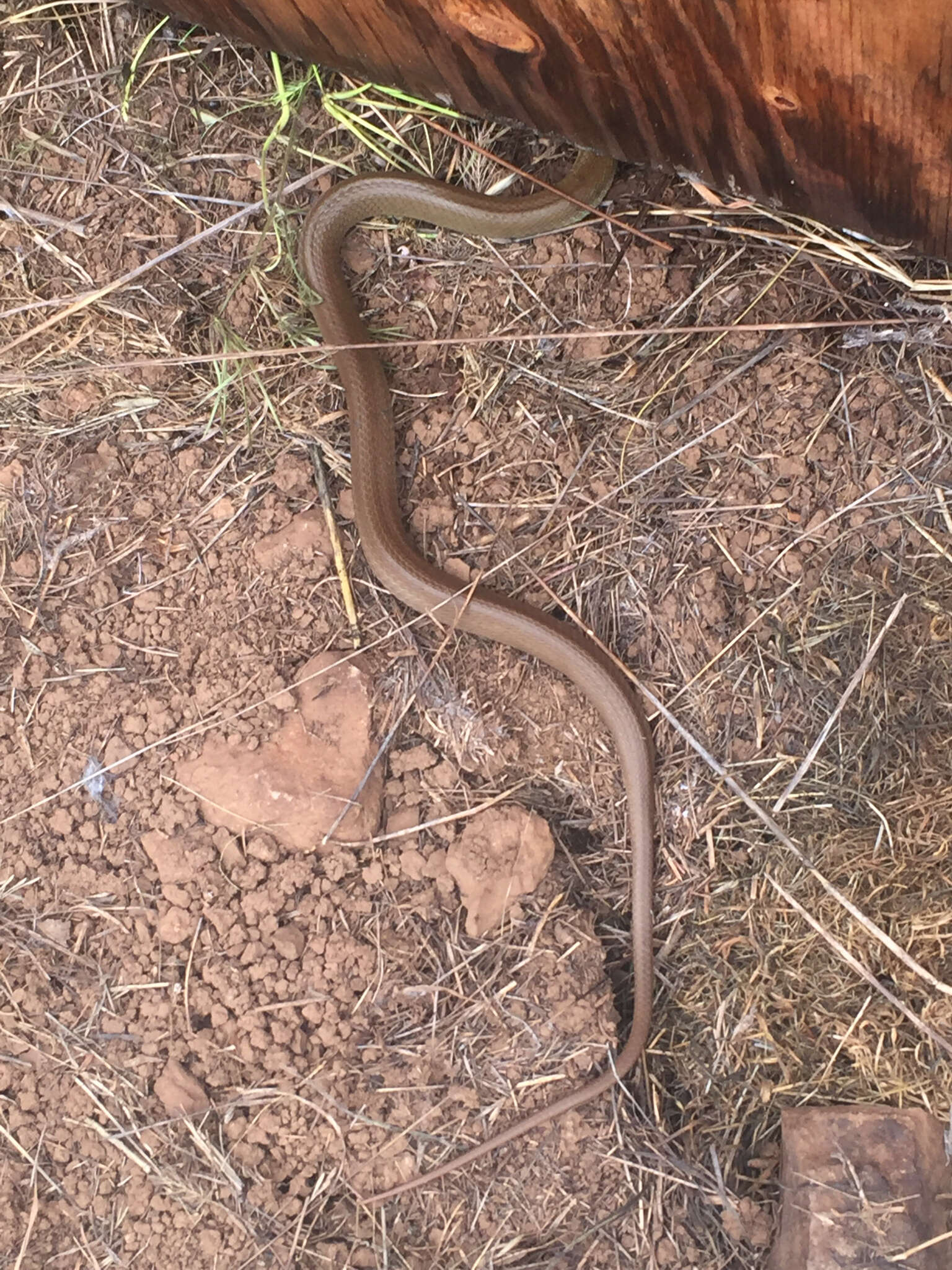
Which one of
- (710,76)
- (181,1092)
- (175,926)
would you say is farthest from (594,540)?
(181,1092)

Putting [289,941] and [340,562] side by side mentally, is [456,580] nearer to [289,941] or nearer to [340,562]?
[340,562]

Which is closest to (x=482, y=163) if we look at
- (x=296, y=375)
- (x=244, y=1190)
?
(x=296, y=375)

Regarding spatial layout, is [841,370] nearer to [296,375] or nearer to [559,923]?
[296,375]

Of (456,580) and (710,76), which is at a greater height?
(710,76)

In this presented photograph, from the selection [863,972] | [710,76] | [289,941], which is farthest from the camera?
[289,941]

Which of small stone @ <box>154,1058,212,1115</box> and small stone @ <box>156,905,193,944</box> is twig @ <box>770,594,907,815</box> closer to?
small stone @ <box>156,905,193,944</box>

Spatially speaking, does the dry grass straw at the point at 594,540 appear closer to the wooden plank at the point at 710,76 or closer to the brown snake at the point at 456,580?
the brown snake at the point at 456,580

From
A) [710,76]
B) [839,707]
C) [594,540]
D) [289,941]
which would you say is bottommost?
[289,941]
